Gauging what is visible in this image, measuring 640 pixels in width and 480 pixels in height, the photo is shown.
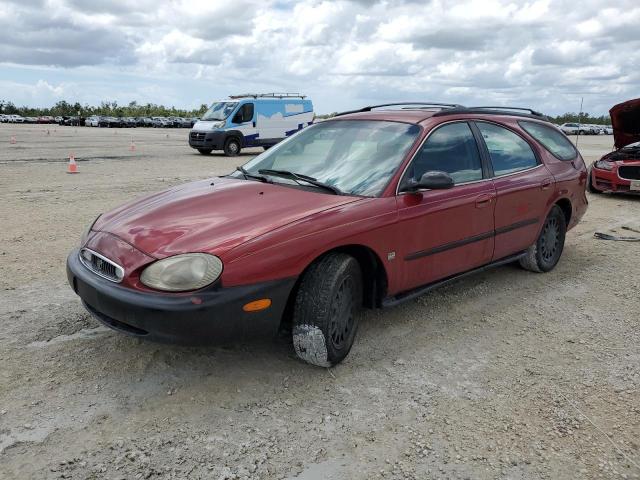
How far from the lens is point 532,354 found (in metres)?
3.67

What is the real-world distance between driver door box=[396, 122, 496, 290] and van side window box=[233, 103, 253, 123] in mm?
16503

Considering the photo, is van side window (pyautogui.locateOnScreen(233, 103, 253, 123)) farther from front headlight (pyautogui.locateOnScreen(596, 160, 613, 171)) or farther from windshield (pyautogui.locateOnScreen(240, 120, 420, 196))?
windshield (pyautogui.locateOnScreen(240, 120, 420, 196))

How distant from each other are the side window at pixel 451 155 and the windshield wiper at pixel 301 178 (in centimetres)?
57

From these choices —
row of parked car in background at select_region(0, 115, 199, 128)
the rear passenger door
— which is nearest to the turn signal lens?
the rear passenger door

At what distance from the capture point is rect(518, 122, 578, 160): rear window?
207 inches

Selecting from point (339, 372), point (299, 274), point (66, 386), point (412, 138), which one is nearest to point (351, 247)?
point (299, 274)

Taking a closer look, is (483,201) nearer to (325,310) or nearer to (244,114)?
(325,310)

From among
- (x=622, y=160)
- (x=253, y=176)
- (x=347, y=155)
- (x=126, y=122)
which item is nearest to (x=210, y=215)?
(x=253, y=176)

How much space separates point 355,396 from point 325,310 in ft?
1.68

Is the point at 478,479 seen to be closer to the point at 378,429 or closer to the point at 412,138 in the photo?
the point at 378,429

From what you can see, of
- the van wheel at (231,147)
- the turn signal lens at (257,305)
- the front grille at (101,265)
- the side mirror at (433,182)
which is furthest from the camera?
the van wheel at (231,147)

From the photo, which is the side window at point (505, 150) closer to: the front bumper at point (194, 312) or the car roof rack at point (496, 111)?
the car roof rack at point (496, 111)

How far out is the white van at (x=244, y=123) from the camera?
19641 millimetres

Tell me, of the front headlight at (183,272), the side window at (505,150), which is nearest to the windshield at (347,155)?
the side window at (505,150)
